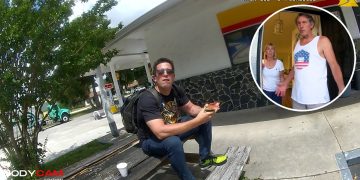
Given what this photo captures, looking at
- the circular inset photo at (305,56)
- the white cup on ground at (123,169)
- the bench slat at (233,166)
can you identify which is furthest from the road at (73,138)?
the circular inset photo at (305,56)

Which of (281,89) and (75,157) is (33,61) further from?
(281,89)

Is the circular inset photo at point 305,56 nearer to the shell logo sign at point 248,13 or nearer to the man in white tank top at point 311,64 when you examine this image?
the man in white tank top at point 311,64

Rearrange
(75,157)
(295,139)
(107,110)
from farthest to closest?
(107,110) < (75,157) < (295,139)

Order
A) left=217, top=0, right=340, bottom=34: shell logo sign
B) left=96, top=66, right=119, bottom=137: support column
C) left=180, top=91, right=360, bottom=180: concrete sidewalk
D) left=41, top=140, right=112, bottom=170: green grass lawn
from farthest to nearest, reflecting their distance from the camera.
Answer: left=96, top=66, right=119, bottom=137: support column, left=41, top=140, right=112, bottom=170: green grass lawn, left=217, top=0, right=340, bottom=34: shell logo sign, left=180, top=91, right=360, bottom=180: concrete sidewalk

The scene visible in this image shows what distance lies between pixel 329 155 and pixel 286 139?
1174mm

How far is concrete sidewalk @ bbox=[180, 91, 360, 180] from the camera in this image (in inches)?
192

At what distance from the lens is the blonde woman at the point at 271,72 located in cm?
441

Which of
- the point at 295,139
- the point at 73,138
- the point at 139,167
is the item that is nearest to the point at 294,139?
the point at 295,139

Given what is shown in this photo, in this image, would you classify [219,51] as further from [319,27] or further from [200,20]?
[319,27]

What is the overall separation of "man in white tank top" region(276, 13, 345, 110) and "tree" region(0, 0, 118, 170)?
459cm

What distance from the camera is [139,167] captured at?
176 inches

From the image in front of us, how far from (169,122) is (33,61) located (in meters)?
3.66

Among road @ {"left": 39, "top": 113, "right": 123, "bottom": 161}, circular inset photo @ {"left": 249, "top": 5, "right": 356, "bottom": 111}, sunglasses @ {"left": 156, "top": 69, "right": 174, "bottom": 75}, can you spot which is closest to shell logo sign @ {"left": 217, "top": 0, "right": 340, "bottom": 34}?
circular inset photo @ {"left": 249, "top": 5, "right": 356, "bottom": 111}

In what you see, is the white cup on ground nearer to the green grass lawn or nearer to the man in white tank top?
the man in white tank top
